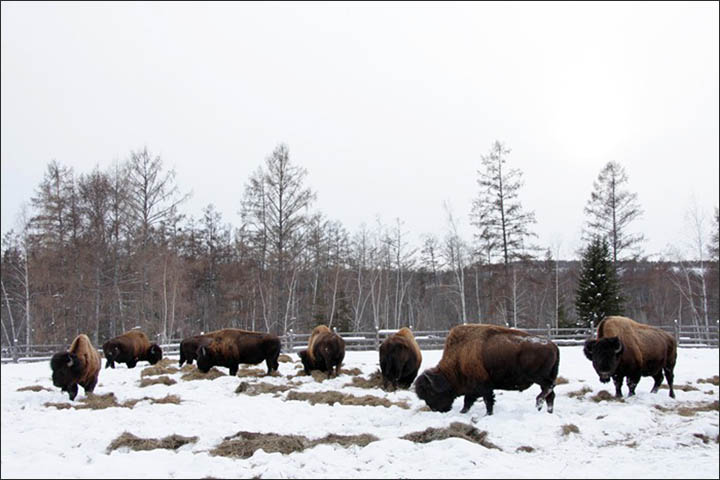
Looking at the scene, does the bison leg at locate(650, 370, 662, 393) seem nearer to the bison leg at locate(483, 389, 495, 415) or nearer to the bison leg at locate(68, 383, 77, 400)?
the bison leg at locate(483, 389, 495, 415)

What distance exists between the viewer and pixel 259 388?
43.3 ft

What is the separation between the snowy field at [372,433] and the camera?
20.4 feet

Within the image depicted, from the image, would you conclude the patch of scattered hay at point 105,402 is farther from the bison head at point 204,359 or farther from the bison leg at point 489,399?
the bison leg at point 489,399

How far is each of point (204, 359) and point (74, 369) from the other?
4325 mm

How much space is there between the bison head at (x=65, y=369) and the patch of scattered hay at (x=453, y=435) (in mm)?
8408

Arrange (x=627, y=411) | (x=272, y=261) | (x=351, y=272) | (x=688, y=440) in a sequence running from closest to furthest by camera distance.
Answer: (x=688, y=440)
(x=627, y=411)
(x=272, y=261)
(x=351, y=272)

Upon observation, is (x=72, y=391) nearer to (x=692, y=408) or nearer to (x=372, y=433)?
(x=372, y=433)

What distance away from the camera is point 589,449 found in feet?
23.6

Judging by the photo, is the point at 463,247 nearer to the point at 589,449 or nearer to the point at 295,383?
the point at 295,383

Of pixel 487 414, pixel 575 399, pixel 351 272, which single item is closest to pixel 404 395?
pixel 487 414

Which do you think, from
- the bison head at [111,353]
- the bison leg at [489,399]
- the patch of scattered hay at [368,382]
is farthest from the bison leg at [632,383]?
the bison head at [111,353]

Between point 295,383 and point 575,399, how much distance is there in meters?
7.14

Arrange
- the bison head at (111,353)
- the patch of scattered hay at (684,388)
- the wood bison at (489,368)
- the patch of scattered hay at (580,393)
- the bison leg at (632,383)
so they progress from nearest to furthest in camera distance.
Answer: the wood bison at (489,368) → the bison leg at (632,383) → the patch of scattered hay at (580,393) → the patch of scattered hay at (684,388) → the bison head at (111,353)

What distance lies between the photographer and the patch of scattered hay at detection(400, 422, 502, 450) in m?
7.60
